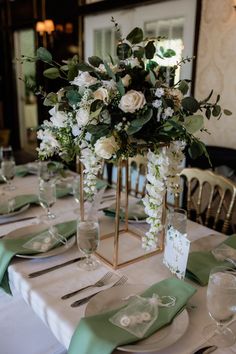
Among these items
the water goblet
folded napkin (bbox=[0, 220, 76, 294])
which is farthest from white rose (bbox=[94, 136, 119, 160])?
the water goblet

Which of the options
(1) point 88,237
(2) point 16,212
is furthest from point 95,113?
(2) point 16,212

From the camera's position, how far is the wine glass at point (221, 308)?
85cm

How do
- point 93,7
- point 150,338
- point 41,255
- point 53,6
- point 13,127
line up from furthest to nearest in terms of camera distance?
1. point 13,127
2. point 53,6
3. point 93,7
4. point 41,255
5. point 150,338

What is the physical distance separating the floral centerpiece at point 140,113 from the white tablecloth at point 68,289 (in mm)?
145

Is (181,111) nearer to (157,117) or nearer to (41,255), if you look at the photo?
(157,117)

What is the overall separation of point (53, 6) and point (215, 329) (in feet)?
14.2

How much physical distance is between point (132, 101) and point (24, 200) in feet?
3.00

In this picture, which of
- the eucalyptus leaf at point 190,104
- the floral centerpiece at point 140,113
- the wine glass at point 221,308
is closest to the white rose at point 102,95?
the floral centerpiece at point 140,113

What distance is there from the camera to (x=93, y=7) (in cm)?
369

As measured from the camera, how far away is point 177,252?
1092mm

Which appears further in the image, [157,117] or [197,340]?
[157,117]

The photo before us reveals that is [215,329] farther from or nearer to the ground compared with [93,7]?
nearer to the ground

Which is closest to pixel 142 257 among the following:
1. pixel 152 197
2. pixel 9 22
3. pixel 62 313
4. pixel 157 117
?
pixel 152 197

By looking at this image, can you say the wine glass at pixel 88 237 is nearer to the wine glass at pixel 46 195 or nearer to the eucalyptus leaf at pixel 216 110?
the wine glass at pixel 46 195
